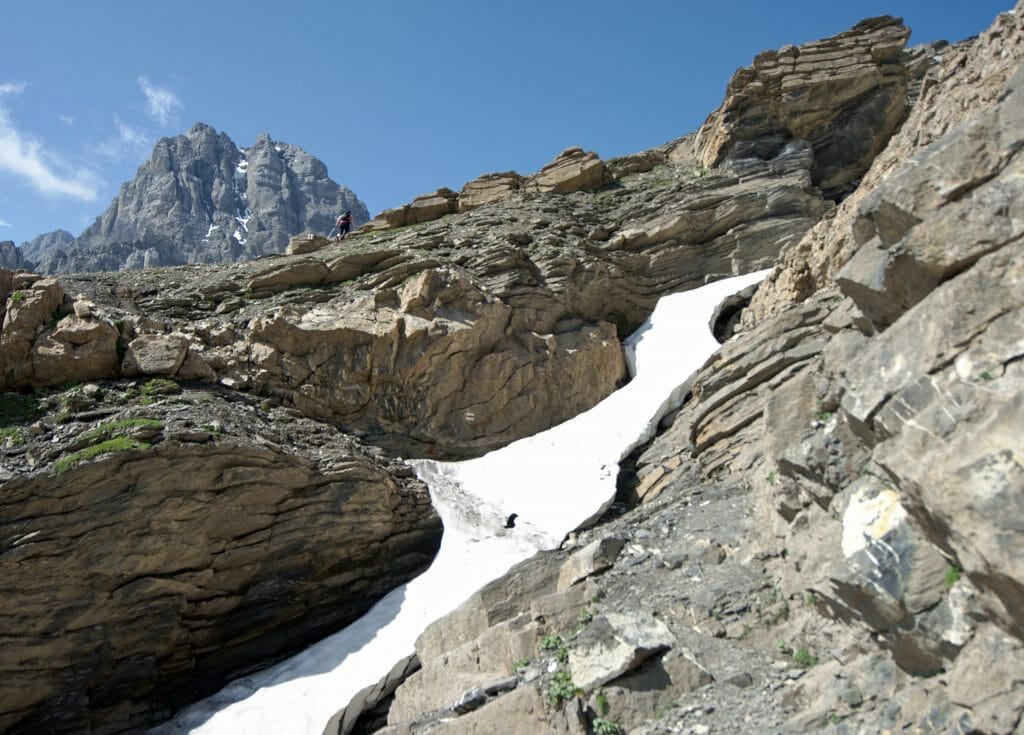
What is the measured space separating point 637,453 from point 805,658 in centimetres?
1089

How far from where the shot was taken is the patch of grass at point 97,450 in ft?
46.4

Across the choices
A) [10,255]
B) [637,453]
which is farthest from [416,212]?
[10,255]

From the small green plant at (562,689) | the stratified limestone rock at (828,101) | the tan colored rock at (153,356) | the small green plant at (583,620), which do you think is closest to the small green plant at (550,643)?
the small green plant at (583,620)

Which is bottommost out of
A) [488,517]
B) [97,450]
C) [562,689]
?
[562,689]

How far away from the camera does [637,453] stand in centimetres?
1955

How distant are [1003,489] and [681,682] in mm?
5031

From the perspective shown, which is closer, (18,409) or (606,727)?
(606,727)

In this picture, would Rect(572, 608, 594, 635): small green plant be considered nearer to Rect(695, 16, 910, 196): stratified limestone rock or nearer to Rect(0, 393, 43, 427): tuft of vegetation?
Rect(0, 393, 43, 427): tuft of vegetation

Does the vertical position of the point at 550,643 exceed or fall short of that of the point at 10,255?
it falls short

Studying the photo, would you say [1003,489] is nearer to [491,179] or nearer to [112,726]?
[112,726]

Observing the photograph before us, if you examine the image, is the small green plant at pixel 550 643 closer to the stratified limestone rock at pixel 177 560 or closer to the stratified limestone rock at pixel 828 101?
the stratified limestone rock at pixel 177 560

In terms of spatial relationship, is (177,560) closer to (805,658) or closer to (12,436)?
(12,436)

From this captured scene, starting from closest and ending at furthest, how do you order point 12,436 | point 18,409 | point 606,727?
1. point 606,727
2. point 12,436
3. point 18,409

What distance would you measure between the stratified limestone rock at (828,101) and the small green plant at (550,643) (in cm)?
2576
